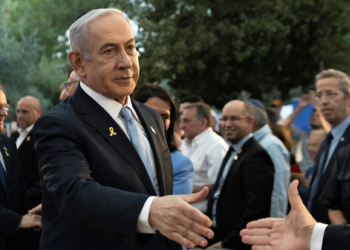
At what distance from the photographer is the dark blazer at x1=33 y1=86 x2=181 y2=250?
220 centimetres

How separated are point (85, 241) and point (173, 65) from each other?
14748 millimetres

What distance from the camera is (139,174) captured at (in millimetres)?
2521

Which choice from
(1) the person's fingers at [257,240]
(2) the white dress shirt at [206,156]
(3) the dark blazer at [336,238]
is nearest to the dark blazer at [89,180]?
(1) the person's fingers at [257,240]

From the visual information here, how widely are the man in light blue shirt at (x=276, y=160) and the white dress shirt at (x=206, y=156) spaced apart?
1.71 feet

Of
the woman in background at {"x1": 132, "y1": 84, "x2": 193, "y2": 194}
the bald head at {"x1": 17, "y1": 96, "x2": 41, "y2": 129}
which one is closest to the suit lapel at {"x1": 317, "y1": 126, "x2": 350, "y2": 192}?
the woman in background at {"x1": 132, "y1": 84, "x2": 193, "y2": 194}

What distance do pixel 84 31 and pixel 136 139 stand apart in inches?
22.1

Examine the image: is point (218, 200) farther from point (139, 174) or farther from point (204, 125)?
point (139, 174)

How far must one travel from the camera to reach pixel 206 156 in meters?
6.88

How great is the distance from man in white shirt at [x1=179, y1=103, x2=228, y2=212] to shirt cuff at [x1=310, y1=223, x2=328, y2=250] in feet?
12.4

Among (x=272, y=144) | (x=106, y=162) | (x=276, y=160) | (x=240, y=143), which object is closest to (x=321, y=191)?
(x=276, y=160)

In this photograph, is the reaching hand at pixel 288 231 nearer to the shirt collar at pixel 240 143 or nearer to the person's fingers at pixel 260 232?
the person's fingers at pixel 260 232

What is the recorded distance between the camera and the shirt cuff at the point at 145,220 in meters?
2.15

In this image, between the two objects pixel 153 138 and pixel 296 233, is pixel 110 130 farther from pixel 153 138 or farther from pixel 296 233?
pixel 296 233

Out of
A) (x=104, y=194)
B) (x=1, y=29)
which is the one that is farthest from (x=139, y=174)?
(x=1, y=29)
